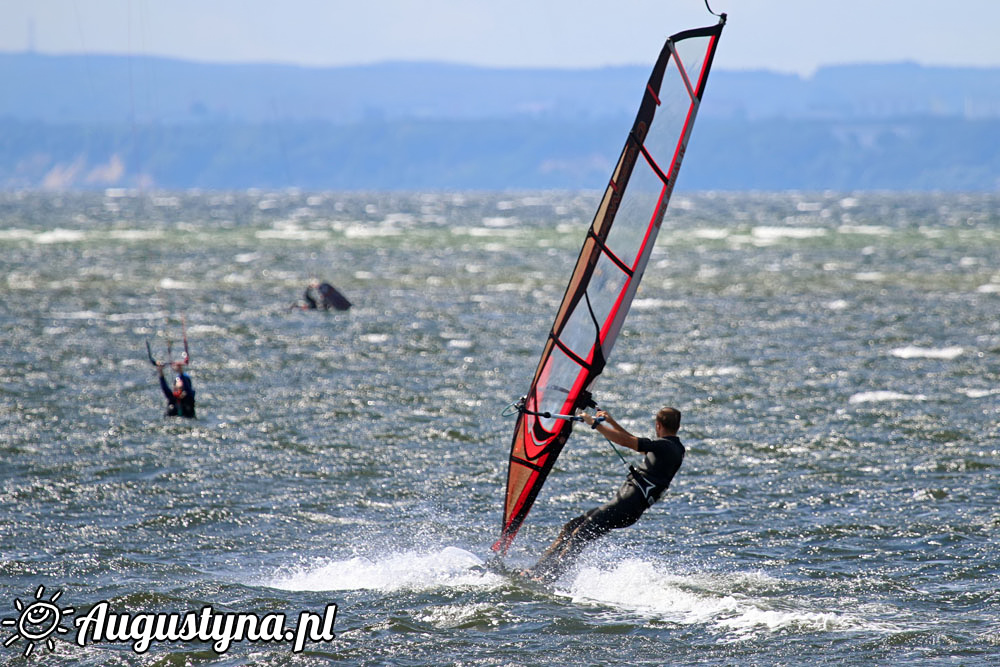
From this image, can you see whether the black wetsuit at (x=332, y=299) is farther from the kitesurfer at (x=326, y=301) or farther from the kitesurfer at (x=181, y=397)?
the kitesurfer at (x=181, y=397)

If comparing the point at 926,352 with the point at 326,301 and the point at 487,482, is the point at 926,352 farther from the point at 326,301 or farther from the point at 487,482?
the point at 326,301

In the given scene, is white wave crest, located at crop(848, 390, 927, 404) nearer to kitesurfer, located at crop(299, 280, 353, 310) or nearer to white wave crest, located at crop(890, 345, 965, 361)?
white wave crest, located at crop(890, 345, 965, 361)

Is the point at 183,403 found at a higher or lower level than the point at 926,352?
higher

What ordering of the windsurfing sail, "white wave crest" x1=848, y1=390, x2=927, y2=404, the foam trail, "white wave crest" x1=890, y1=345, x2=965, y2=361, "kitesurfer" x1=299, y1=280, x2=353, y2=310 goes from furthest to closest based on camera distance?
1. "kitesurfer" x1=299, y1=280, x2=353, y2=310
2. "white wave crest" x1=890, y1=345, x2=965, y2=361
3. "white wave crest" x1=848, y1=390, x2=927, y2=404
4. the windsurfing sail
5. the foam trail

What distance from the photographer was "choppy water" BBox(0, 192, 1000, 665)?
30.8 feet

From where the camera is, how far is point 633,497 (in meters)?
10.2

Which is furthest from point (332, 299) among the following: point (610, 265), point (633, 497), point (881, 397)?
point (633, 497)

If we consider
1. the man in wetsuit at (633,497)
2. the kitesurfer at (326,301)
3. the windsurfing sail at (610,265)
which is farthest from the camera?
the kitesurfer at (326,301)

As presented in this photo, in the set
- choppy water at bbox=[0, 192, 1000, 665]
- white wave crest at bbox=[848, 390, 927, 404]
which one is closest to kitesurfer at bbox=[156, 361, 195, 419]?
choppy water at bbox=[0, 192, 1000, 665]

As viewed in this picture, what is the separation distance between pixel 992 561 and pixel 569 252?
47571 mm

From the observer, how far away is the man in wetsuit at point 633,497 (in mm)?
10023

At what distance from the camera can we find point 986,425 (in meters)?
16.5

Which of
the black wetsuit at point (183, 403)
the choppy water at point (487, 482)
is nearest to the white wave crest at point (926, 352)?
the choppy water at point (487, 482)

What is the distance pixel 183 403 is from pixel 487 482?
5.32m
